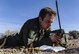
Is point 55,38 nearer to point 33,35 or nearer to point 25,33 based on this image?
point 33,35

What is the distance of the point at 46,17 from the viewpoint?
913 centimetres

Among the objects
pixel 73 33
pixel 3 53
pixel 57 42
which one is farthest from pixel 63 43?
pixel 73 33

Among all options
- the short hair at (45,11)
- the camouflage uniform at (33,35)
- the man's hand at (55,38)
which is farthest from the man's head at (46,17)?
the man's hand at (55,38)

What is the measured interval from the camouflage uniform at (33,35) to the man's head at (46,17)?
6.6 inches

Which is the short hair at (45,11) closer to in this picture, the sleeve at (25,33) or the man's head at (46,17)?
the man's head at (46,17)

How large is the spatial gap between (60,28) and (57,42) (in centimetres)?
49

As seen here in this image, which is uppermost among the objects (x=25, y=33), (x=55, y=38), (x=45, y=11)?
(x=45, y=11)

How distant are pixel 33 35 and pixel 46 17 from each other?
603 millimetres

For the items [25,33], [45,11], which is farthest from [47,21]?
[25,33]

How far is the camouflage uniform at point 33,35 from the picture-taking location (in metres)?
8.88

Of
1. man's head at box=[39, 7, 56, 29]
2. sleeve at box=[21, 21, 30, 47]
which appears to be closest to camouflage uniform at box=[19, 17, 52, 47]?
sleeve at box=[21, 21, 30, 47]

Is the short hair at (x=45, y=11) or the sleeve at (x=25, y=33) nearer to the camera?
the sleeve at (x=25, y=33)

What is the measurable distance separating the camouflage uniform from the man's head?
0.17m

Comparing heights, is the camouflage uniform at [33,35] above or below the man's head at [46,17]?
below
